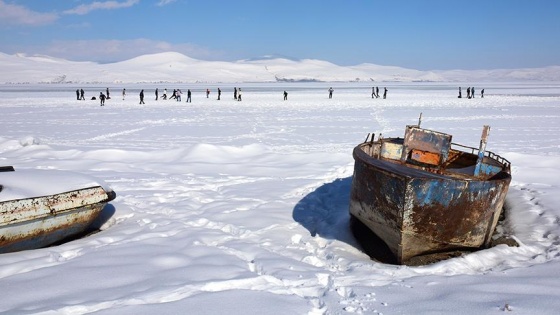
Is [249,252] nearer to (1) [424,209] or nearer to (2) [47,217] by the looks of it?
(1) [424,209]

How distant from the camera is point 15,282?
424 cm

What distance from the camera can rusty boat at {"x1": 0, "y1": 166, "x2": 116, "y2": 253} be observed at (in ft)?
16.7

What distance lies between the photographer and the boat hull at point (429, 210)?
17.0ft

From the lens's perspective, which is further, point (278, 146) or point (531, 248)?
point (278, 146)

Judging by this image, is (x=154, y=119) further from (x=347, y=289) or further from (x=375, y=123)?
(x=347, y=289)

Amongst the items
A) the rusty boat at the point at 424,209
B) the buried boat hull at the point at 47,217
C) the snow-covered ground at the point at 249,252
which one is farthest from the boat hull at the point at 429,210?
the buried boat hull at the point at 47,217

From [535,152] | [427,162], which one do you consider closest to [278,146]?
[427,162]

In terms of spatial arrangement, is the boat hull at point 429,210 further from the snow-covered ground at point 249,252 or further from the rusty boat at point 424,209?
the snow-covered ground at point 249,252

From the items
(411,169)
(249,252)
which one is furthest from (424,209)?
(249,252)

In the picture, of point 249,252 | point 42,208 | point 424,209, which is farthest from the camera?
point 249,252

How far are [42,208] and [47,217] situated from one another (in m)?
0.13

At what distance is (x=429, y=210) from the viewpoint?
526 cm

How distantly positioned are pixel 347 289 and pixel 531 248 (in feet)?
9.67

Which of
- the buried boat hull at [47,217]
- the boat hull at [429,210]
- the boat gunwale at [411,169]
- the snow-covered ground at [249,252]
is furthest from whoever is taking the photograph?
the boat gunwale at [411,169]
